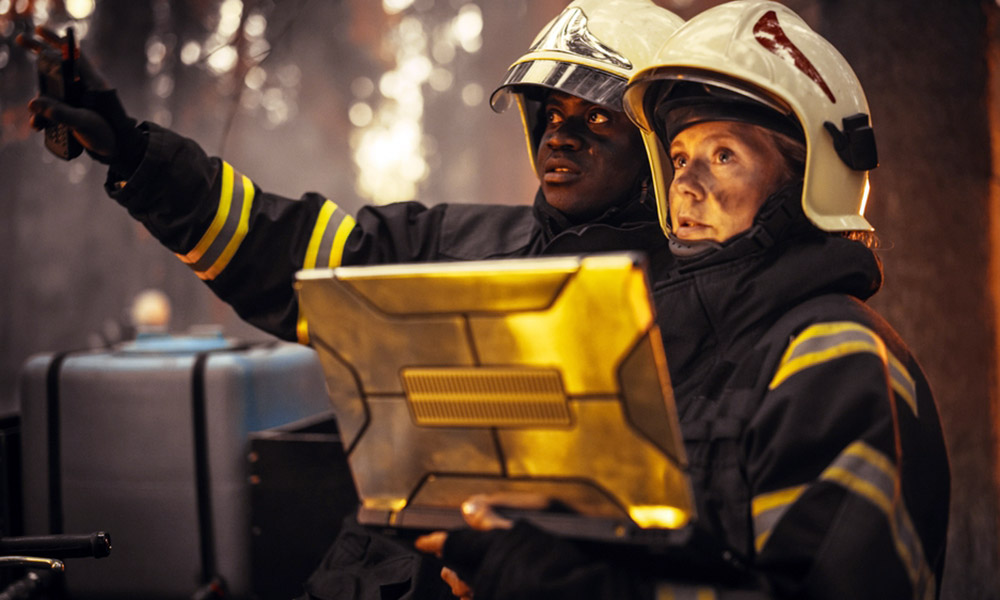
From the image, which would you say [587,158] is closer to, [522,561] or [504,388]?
[504,388]

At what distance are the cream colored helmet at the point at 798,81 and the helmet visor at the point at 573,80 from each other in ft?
1.15

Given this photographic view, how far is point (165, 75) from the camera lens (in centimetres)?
499

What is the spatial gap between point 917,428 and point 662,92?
0.86m

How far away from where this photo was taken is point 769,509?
47.0 inches

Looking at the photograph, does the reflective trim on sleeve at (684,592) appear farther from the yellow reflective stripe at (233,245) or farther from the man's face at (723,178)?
the yellow reflective stripe at (233,245)

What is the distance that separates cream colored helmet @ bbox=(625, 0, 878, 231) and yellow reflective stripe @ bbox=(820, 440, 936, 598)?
1.50 feet

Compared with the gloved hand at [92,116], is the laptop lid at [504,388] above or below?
below

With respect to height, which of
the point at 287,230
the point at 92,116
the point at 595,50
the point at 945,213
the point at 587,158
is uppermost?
the point at 595,50

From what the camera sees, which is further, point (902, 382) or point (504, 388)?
point (902, 382)

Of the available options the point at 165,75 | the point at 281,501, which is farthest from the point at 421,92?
the point at 281,501

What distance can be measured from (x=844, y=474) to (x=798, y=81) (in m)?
0.71

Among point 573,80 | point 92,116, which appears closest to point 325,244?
point 92,116

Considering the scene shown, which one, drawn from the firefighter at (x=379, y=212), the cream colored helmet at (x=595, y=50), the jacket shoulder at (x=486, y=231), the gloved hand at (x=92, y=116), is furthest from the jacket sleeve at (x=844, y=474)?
the gloved hand at (x=92, y=116)

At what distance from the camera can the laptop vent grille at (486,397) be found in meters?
1.07
